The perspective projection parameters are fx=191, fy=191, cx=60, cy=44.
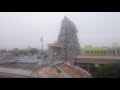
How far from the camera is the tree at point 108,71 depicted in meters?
2.96

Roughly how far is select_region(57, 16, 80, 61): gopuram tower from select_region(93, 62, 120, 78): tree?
44cm

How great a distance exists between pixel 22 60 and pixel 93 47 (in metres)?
1.15

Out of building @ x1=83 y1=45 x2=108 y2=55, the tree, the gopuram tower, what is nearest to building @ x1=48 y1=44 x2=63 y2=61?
the gopuram tower

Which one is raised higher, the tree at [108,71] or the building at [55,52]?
the building at [55,52]

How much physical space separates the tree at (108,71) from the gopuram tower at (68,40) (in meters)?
0.44

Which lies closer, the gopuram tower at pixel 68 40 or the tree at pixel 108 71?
the tree at pixel 108 71

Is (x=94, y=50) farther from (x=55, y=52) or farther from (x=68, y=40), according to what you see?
(x=55, y=52)

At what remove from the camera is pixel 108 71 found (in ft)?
9.75

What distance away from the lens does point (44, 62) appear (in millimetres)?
3027

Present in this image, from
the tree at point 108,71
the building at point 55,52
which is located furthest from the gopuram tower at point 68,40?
the tree at point 108,71

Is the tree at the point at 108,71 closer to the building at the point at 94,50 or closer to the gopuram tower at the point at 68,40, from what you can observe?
the building at the point at 94,50
